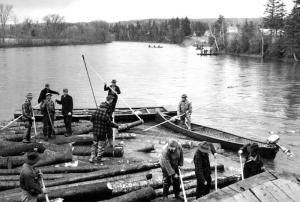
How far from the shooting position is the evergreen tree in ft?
299

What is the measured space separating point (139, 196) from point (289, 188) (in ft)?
11.7

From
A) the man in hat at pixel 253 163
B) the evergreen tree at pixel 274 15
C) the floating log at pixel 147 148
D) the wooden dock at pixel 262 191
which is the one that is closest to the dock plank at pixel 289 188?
the wooden dock at pixel 262 191

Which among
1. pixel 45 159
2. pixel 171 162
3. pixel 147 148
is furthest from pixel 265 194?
pixel 147 148

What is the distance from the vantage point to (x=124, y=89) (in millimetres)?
43500

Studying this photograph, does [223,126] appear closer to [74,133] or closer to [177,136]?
[177,136]

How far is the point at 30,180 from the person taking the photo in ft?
25.1

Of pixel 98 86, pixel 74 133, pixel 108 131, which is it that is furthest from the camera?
pixel 98 86

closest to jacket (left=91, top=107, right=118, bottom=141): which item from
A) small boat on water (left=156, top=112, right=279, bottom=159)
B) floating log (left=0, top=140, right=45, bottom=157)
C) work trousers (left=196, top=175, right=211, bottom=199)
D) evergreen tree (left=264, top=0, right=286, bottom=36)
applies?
floating log (left=0, top=140, right=45, bottom=157)

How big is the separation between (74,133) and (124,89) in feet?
87.3

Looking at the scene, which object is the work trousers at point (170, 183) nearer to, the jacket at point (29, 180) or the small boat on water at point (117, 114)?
the jacket at point (29, 180)

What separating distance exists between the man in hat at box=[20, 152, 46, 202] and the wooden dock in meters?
3.26

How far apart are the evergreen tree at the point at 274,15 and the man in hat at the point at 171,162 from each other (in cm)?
8878

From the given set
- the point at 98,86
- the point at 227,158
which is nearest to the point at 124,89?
the point at 98,86

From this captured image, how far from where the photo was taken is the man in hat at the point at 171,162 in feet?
29.4
